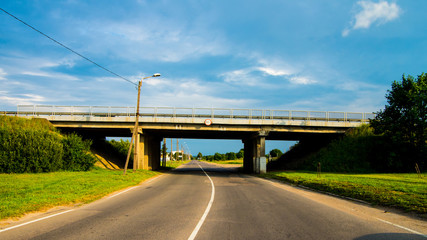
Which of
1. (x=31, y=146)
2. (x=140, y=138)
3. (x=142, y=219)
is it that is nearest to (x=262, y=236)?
(x=142, y=219)

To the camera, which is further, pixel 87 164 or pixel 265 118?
pixel 265 118

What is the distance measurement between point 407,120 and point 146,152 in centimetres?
2966

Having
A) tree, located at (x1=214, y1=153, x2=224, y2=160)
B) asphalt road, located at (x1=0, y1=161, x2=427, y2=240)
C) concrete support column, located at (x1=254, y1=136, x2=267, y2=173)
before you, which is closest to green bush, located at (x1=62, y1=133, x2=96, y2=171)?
concrete support column, located at (x1=254, y1=136, x2=267, y2=173)

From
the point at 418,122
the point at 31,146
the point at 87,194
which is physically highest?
the point at 418,122

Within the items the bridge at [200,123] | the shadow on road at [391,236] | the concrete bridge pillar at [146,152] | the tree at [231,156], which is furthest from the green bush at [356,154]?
the tree at [231,156]

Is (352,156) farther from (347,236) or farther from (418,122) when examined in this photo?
(347,236)

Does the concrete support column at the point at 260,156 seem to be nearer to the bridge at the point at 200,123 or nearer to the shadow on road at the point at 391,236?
the bridge at the point at 200,123

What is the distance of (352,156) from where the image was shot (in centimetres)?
3130

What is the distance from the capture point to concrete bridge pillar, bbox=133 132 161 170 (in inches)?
1288

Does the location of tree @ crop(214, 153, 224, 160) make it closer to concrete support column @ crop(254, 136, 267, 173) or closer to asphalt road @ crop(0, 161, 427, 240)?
concrete support column @ crop(254, 136, 267, 173)

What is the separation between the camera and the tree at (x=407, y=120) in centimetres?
2559

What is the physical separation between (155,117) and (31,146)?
12.7 metres

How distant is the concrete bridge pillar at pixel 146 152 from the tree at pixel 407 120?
1059 inches

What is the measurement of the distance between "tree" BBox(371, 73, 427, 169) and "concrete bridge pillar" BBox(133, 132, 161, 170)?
2689 centimetres
